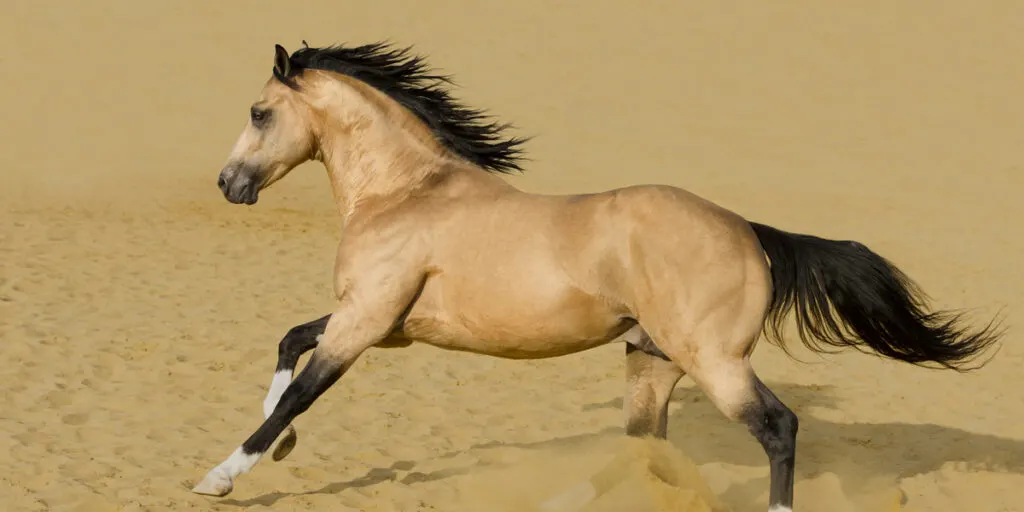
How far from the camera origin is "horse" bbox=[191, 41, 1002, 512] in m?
5.02

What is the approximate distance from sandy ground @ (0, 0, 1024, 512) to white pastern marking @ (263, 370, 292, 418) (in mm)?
519

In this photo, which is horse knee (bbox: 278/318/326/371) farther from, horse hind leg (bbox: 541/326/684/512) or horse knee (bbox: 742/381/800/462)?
horse knee (bbox: 742/381/800/462)

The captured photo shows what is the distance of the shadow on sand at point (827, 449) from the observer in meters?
6.76

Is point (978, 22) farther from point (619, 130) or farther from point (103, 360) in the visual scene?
point (103, 360)

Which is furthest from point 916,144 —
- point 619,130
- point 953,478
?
point 953,478

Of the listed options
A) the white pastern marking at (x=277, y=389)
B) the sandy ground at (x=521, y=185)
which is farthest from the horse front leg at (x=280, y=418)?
the sandy ground at (x=521, y=185)

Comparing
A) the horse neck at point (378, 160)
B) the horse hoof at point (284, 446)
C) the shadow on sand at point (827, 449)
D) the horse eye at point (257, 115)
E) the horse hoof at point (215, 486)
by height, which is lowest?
the shadow on sand at point (827, 449)

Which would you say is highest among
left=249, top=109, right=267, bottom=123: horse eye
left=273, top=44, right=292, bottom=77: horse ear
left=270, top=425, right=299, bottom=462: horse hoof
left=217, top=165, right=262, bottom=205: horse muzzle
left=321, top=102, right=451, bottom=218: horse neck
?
left=273, top=44, right=292, bottom=77: horse ear

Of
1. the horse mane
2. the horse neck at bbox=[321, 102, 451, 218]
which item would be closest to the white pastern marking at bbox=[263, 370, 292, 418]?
the horse neck at bbox=[321, 102, 451, 218]

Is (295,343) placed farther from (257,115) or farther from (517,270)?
(517,270)

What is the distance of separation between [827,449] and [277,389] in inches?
141

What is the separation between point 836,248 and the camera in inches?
215

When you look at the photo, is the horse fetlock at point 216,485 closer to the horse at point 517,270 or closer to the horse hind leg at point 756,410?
the horse at point 517,270

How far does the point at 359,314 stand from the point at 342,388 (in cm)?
318
